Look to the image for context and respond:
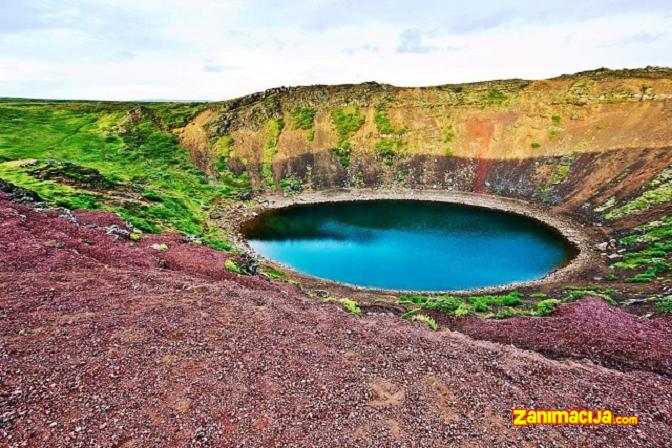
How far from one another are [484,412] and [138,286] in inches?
544

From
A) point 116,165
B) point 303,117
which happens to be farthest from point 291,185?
point 116,165

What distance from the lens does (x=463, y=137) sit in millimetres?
70375

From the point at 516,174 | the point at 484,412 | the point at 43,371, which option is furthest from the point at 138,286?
Answer: the point at 516,174

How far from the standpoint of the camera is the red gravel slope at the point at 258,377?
375 inches

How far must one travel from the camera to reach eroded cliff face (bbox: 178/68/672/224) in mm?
55688

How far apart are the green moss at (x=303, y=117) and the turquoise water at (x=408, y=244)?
2208cm

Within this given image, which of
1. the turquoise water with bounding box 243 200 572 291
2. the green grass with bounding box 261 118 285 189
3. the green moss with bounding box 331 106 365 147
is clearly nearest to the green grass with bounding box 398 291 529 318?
the turquoise water with bounding box 243 200 572 291

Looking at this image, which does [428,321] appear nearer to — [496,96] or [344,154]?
[344,154]

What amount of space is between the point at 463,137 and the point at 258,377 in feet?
219

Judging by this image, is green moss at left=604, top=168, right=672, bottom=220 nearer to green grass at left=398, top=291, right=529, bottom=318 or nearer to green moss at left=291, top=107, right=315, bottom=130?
green grass at left=398, top=291, right=529, bottom=318

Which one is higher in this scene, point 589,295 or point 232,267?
point 232,267

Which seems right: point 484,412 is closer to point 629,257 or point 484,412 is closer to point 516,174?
point 629,257

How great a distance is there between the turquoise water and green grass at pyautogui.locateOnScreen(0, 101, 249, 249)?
8831mm

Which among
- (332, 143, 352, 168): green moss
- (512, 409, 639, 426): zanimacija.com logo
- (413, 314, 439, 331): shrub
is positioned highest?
(332, 143, 352, 168): green moss
